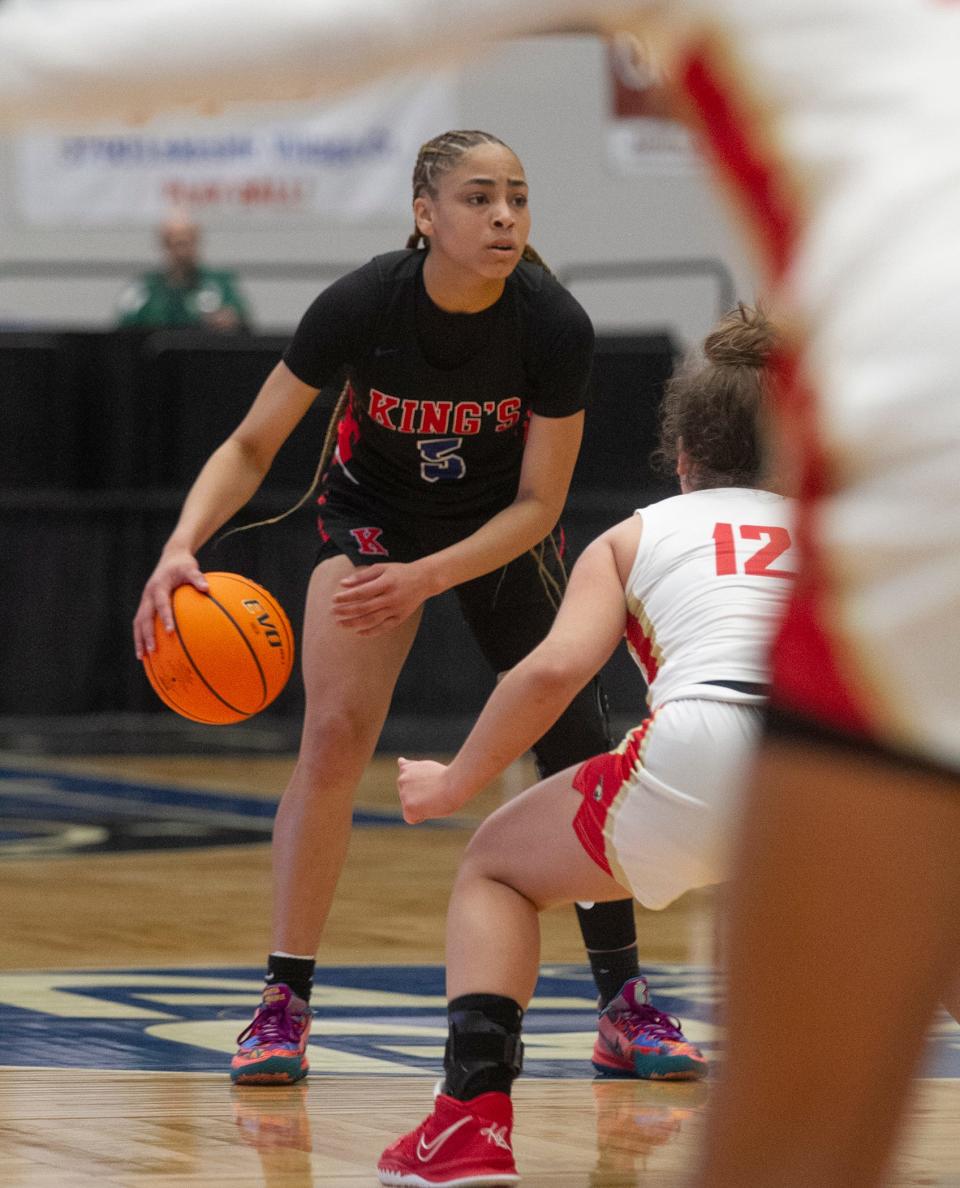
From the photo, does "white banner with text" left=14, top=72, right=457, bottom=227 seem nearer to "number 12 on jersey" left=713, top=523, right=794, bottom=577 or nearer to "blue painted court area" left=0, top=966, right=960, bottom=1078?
"blue painted court area" left=0, top=966, right=960, bottom=1078

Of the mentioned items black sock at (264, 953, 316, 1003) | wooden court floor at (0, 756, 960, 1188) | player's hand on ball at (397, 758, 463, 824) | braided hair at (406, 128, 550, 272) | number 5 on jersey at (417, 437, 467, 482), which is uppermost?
braided hair at (406, 128, 550, 272)

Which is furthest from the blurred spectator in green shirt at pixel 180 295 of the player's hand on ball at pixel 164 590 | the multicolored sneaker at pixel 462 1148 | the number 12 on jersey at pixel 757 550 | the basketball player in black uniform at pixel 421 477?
the multicolored sneaker at pixel 462 1148

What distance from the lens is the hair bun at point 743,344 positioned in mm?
3156

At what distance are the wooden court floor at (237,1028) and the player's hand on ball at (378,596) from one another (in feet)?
2.46

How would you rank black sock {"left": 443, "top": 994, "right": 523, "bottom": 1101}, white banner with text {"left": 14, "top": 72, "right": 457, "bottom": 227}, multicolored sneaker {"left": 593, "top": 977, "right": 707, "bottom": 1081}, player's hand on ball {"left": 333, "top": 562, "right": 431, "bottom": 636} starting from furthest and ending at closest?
white banner with text {"left": 14, "top": 72, "right": 457, "bottom": 227}, multicolored sneaker {"left": 593, "top": 977, "right": 707, "bottom": 1081}, player's hand on ball {"left": 333, "top": 562, "right": 431, "bottom": 636}, black sock {"left": 443, "top": 994, "right": 523, "bottom": 1101}

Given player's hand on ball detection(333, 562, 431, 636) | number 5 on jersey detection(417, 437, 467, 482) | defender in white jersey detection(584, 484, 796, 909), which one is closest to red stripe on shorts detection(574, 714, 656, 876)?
defender in white jersey detection(584, 484, 796, 909)

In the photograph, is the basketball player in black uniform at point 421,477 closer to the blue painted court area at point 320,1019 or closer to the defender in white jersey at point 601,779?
the blue painted court area at point 320,1019

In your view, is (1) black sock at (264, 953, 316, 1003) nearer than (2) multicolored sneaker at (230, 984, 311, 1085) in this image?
No

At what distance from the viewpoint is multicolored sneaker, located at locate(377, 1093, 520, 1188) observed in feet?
8.98

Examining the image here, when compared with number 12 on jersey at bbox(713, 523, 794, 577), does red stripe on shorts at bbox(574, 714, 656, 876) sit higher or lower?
lower

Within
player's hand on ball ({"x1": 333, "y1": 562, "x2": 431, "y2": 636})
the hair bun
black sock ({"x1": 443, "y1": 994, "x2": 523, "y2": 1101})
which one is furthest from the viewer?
player's hand on ball ({"x1": 333, "y1": 562, "x2": 431, "y2": 636})

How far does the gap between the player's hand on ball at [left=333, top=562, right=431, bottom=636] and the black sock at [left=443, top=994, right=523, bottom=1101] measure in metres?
0.94

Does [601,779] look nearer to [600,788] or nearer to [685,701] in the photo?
[600,788]

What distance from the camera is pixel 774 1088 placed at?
1.25 meters
